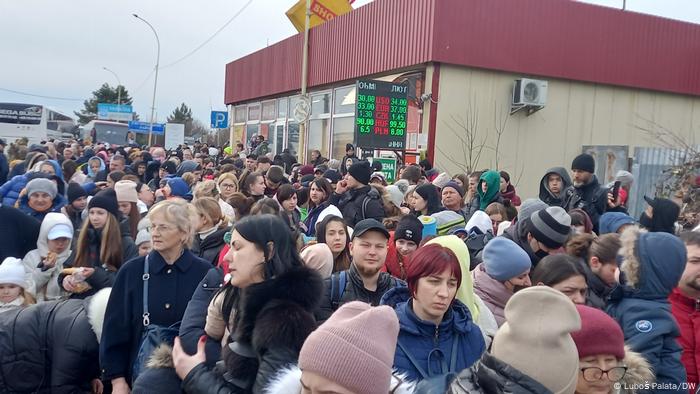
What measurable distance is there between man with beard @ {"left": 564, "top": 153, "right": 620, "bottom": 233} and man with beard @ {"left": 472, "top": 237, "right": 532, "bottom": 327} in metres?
3.57

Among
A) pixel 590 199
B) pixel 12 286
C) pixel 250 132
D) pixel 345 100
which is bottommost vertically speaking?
pixel 12 286

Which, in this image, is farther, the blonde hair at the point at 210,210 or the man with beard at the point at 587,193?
the man with beard at the point at 587,193

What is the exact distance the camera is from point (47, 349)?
357 centimetres

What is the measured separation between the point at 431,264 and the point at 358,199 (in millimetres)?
4142

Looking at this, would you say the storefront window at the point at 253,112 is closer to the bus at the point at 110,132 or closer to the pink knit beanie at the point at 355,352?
the bus at the point at 110,132

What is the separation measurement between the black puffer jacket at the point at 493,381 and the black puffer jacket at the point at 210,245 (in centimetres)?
354

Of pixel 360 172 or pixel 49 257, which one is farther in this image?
pixel 360 172

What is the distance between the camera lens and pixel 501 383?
1.90 meters

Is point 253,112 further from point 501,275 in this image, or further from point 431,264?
point 431,264

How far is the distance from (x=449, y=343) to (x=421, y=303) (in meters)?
0.26

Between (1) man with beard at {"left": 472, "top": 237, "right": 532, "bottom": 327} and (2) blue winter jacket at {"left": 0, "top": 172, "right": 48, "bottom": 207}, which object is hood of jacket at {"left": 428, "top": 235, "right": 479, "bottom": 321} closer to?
(1) man with beard at {"left": 472, "top": 237, "right": 532, "bottom": 327}

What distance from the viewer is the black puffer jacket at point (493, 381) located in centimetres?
186

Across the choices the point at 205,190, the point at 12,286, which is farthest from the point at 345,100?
the point at 12,286

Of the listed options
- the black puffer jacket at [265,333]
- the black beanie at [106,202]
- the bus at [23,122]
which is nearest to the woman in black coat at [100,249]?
the black beanie at [106,202]
